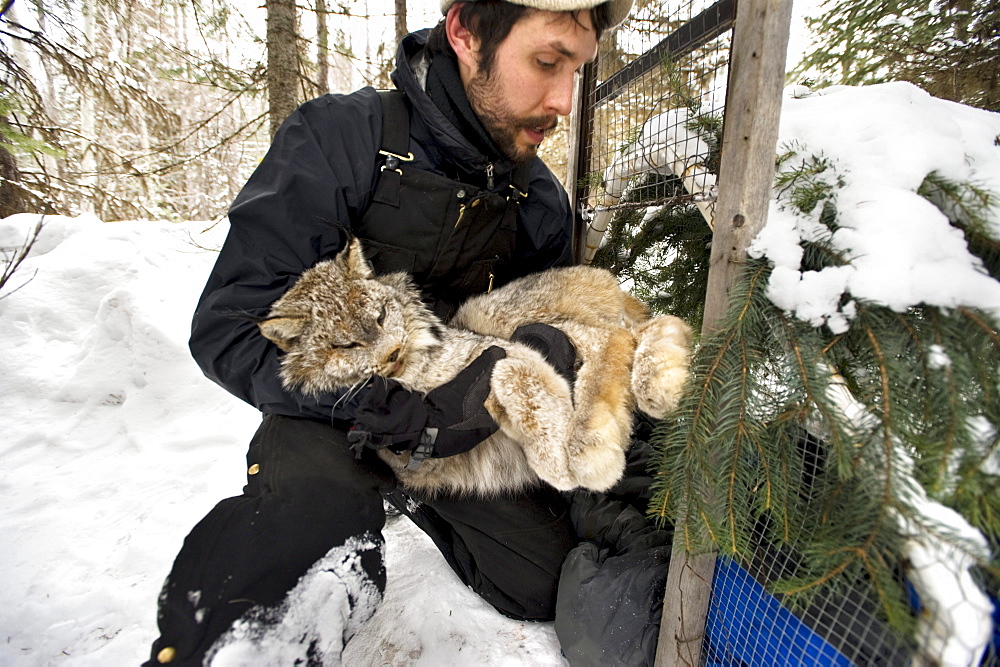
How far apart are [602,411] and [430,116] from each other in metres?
1.82

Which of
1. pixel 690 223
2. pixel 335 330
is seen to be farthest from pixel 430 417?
pixel 690 223

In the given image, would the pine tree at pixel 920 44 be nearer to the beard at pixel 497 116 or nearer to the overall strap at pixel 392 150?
the beard at pixel 497 116

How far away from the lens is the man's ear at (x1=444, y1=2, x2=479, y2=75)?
2.48 meters

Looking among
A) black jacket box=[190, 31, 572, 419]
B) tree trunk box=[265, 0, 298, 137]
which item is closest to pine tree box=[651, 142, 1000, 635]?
black jacket box=[190, 31, 572, 419]

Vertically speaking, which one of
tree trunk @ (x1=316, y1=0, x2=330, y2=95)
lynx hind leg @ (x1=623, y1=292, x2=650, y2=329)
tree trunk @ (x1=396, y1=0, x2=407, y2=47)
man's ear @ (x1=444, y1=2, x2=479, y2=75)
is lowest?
lynx hind leg @ (x1=623, y1=292, x2=650, y2=329)

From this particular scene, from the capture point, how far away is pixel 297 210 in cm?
236

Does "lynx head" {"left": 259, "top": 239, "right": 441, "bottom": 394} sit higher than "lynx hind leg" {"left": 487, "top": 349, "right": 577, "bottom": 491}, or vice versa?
"lynx head" {"left": 259, "top": 239, "right": 441, "bottom": 394}

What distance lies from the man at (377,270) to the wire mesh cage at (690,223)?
470 millimetres

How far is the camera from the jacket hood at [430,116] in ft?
8.29

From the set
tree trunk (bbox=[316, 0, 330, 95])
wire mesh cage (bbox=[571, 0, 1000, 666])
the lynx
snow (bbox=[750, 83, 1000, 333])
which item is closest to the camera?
snow (bbox=[750, 83, 1000, 333])

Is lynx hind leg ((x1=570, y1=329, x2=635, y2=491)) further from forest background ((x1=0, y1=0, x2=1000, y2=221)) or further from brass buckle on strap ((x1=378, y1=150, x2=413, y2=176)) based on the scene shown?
forest background ((x1=0, y1=0, x2=1000, y2=221))

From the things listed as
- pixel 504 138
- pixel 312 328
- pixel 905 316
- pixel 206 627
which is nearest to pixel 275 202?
pixel 312 328

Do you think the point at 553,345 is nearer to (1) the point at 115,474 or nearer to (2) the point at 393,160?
(2) the point at 393,160

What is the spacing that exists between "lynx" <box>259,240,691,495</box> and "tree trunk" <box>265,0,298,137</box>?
14.0 ft
